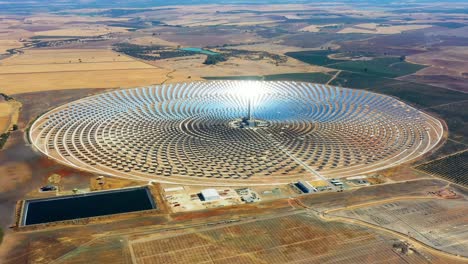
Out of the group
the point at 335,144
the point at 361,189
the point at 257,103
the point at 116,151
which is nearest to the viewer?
the point at 361,189

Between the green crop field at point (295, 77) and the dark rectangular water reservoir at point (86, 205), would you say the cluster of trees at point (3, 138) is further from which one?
the green crop field at point (295, 77)

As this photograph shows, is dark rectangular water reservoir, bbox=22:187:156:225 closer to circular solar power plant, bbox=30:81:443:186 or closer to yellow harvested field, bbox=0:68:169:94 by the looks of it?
circular solar power plant, bbox=30:81:443:186

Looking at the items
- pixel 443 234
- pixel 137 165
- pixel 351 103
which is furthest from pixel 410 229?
pixel 351 103

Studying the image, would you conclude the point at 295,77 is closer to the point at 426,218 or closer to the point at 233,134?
the point at 233,134

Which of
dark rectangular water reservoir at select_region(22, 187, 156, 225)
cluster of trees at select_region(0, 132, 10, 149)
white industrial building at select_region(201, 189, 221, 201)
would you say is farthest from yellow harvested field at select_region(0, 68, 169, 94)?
white industrial building at select_region(201, 189, 221, 201)

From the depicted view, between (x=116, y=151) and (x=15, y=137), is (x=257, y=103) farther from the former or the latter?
(x=15, y=137)

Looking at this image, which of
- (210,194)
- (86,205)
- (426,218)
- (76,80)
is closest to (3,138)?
(86,205)
